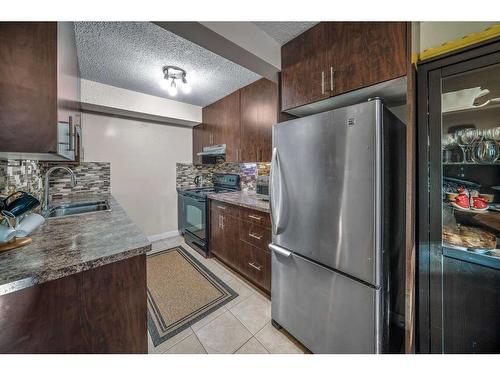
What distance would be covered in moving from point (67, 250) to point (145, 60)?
1.83 m

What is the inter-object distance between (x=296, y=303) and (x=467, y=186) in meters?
1.26

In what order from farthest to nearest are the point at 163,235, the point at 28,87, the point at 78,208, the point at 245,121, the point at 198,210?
1. the point at 163,235
2. the point at 198,210
3. the point at 245,121
4. the point at 78,208
5. the point at 28,87

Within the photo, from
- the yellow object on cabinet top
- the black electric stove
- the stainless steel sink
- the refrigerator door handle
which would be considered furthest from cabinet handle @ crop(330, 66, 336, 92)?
the stainless steel sink

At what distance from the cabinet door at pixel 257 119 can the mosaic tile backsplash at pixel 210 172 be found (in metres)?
0.58

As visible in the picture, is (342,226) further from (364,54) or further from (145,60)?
(145,60)

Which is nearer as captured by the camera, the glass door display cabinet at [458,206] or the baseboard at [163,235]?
the glass door display cabinet at [458,206]

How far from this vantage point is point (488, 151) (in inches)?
39.5

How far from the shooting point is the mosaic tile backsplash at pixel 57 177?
1.47m

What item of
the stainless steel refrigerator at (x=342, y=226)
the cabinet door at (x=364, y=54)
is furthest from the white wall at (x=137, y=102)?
the cabinet door at (x=364, y=54)

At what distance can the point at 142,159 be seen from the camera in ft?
10.7

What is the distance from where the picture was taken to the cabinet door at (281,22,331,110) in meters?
1.36

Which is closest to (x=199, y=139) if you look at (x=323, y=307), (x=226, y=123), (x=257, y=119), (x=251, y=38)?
(x=226, y=123)

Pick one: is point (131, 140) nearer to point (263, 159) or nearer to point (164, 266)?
point (164, 266)

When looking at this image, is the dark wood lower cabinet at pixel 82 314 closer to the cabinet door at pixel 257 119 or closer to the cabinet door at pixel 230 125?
the cabinet door at pixel 257 119
